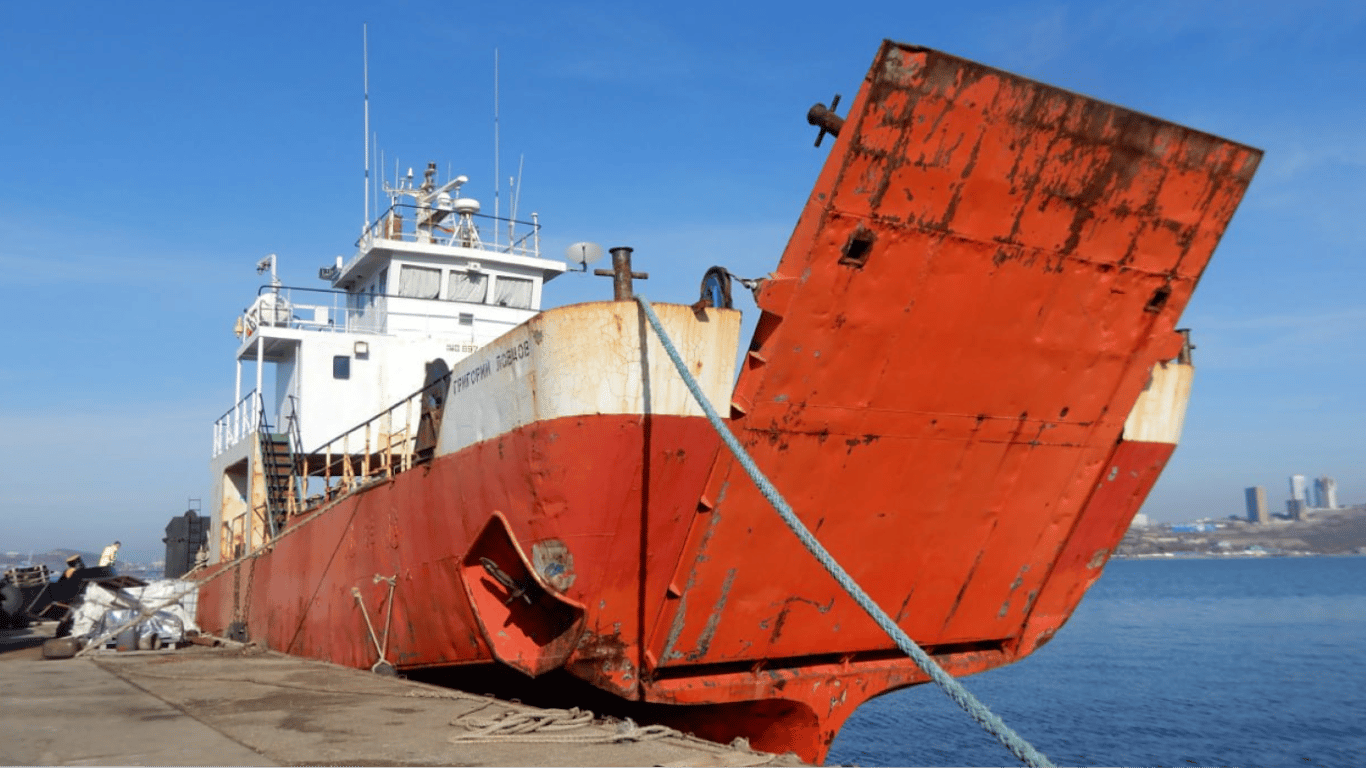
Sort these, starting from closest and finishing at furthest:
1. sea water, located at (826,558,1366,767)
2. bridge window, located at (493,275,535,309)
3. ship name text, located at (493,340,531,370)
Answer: ship name text, located at (493,340,531,370) < bridge window, located at (493,275,535,309) < sea water, located at (826,558,1366,767)

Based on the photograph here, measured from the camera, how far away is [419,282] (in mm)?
15742

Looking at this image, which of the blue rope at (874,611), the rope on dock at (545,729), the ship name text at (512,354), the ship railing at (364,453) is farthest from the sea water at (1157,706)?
the blue rope at (874,611)

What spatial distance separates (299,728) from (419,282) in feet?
33.2

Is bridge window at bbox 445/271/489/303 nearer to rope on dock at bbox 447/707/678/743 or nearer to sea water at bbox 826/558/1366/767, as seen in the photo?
sea water at bbox 826/558/1366/767

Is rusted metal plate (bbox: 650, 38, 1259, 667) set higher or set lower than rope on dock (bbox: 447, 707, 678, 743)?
higher

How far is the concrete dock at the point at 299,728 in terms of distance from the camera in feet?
17.3

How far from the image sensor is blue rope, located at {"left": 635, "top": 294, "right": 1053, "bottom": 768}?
448 cm

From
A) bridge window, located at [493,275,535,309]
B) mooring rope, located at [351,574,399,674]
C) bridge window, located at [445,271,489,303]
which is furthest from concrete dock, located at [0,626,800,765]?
bridge window, located at [493,275,535,309]

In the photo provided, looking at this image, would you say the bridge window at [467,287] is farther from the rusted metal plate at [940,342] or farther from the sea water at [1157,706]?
the rusted metal plate at [940,342]

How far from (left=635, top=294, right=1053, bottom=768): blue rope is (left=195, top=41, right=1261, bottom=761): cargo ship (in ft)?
0.59

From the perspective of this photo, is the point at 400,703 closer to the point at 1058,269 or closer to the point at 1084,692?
the point at 1058,269

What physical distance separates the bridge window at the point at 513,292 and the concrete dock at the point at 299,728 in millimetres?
7515

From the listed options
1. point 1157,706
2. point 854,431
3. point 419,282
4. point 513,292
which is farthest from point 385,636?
point 1157,706

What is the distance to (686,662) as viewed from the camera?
25.4ft
